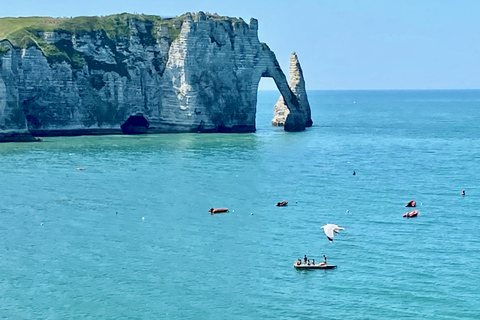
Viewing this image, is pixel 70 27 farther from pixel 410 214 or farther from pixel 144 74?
pixel 410 214

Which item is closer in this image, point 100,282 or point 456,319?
point 456,319

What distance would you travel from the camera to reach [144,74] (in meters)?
154

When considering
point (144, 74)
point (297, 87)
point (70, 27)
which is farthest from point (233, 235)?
point (297, 87)

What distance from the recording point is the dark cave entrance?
154875 mm

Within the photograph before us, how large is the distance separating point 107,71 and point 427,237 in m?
95.1

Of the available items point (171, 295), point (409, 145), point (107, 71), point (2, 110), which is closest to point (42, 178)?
point (2, 110)

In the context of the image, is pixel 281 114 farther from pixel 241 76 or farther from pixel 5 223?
pixel 5 223

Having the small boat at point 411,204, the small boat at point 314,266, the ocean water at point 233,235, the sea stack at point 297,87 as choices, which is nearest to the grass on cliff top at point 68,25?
the sea stack at point 297,87

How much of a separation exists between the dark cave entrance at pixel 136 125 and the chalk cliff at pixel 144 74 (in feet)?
0.62

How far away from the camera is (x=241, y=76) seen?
15488cm

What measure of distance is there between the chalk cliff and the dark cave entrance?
0.19 metres

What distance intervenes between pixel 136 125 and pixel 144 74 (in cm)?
970

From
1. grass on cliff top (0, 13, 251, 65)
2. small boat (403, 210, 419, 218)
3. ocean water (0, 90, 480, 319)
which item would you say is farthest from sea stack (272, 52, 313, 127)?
small boat (403, 210, 419, 218)

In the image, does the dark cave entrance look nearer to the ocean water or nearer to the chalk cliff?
the chalk cliff
